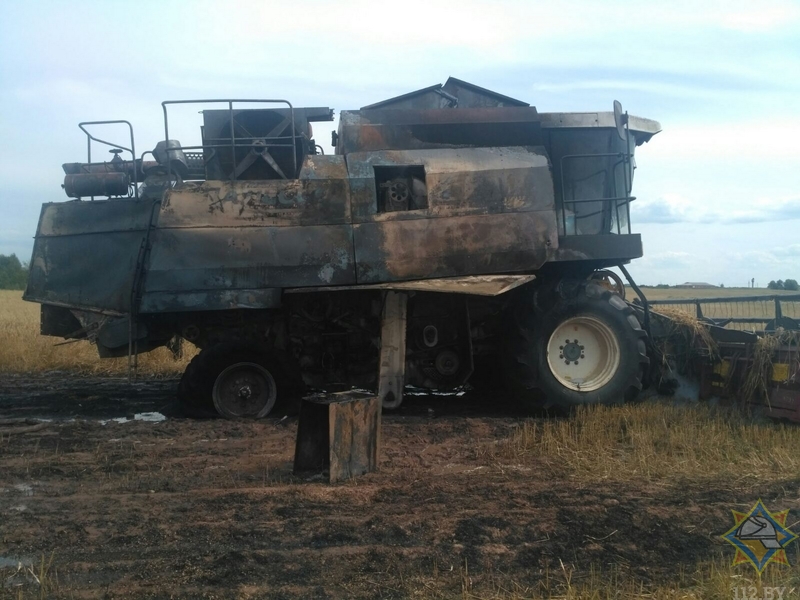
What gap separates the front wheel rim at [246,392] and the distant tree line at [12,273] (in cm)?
5218

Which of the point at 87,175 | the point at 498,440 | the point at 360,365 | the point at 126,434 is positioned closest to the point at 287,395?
the point at 360,365

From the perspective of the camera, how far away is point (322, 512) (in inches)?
190

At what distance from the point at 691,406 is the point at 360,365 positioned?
3819 millimetres

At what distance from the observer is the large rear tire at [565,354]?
26.9 ft

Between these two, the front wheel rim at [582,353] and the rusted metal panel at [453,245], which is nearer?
the rusted metal panel at [453,245]

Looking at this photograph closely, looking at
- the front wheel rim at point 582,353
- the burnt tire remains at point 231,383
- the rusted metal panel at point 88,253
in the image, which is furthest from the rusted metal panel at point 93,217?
the front wheel rim at point 582,353

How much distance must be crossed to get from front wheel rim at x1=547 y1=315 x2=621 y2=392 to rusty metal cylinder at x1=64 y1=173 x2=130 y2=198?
5.25 m

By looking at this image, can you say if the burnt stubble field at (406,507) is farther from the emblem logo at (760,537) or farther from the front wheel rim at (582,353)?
the front wheel rim at (582,353)

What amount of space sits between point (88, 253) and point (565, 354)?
18.2 feet

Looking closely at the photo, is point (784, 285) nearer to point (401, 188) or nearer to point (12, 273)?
point (401, 188)

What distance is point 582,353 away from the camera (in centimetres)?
849

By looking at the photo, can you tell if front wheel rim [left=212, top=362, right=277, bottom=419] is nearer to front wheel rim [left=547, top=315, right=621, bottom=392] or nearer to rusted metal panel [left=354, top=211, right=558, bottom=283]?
rusted metal panel [left=354, top=211, right=558, bottom=283]

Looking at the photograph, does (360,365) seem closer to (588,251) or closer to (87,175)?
(588,251)

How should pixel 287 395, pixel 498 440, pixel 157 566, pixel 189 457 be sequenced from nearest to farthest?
1. pixel 157 566
2. pixel 189 457
3. pixel 498 440
4. pixel 287 395
